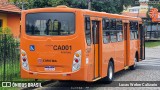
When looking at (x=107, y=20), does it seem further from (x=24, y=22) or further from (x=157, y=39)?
(x=157, y=39)

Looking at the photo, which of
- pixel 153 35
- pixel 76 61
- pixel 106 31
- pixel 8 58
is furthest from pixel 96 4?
pixel 76 61

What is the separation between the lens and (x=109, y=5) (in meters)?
38.9

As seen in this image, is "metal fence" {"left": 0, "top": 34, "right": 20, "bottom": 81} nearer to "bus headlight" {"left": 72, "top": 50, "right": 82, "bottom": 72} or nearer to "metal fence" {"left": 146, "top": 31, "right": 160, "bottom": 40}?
"bus headlight" {"left": 72, "top": 50, "right": 82, "bottom": 72}

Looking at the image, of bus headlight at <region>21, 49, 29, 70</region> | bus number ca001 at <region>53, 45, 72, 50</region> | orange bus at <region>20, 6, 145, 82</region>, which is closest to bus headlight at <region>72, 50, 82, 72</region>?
orange bus at <region>20, 6, 145, 82</region>

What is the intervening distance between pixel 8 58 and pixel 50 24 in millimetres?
2312

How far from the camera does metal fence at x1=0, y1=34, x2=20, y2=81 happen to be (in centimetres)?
1298

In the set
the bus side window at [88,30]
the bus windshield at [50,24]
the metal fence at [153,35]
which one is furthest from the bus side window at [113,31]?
the metal fence at [153,35]

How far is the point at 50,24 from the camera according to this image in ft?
39.5

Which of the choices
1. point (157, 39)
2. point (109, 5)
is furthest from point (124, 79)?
point (157, 39)

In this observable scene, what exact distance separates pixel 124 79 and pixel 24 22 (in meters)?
5.36

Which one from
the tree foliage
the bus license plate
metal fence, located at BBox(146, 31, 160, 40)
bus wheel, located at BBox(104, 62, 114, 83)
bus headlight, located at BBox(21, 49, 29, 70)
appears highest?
the tree foliage

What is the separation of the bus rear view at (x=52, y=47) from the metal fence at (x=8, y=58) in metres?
1.01

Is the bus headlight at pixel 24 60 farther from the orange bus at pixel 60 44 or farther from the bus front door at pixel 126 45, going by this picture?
the bus front door at pixel 126 45

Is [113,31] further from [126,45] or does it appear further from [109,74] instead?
[126,45]
